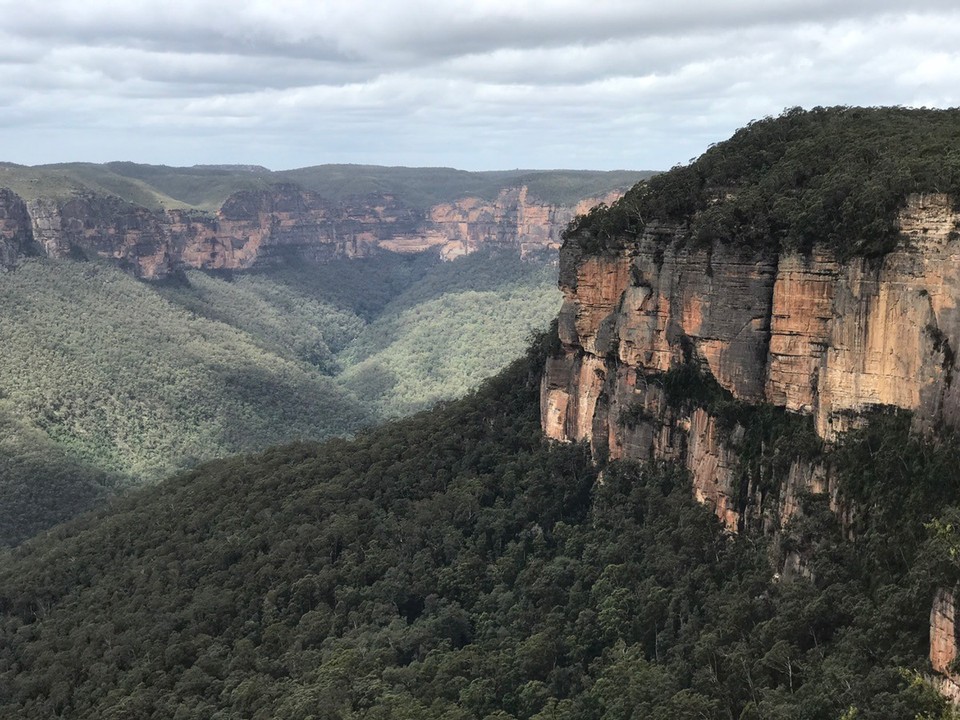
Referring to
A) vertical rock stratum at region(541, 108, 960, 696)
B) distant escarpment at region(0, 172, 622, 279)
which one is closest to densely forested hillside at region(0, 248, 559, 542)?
distant escarpment at region(0, 172, 622, 279)

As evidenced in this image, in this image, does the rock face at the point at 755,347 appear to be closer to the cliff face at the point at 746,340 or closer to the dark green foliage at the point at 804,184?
the cliff face at the point at 746,340

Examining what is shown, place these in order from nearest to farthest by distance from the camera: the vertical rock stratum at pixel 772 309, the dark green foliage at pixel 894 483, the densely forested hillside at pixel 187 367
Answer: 1. the dark green foliage at pixel 894 483
2. the vertical rock stratum at pixel 772 309
3. the densely forested hillside at pixel 187 367

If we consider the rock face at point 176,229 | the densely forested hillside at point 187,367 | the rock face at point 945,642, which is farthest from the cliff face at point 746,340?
the rock face at point 176,229

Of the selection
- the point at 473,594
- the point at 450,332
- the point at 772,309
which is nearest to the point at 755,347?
the point at 772,309

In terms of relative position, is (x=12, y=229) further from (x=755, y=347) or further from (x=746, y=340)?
(x=755, y=347)

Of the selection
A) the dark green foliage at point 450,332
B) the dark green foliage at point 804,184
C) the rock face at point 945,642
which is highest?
the dark green foliage at point 804,184

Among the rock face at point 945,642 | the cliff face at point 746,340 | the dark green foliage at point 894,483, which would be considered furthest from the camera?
the cliff face at point 746,340

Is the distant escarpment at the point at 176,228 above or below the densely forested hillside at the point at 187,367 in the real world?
above
